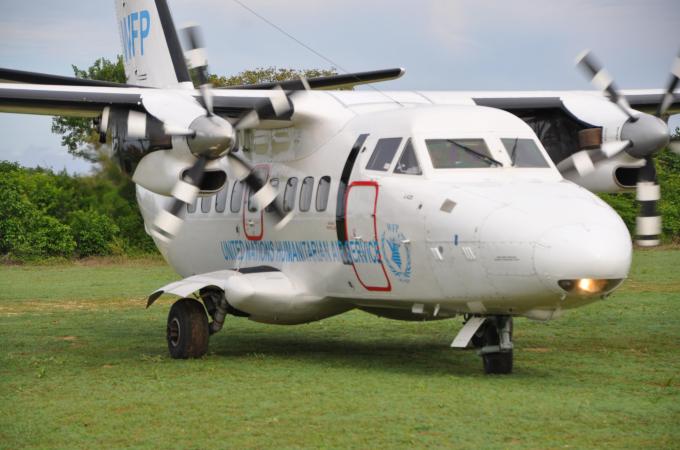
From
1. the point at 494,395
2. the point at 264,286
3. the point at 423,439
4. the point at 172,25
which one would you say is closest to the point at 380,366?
the point at 264,286

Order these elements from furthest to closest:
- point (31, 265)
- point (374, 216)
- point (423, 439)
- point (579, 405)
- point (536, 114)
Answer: point (31, 265), point (536, 114), point (374, 216), point (579, 405), point (423, 439)

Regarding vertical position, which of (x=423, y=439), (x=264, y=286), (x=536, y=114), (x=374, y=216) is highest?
(x=536, y=114)

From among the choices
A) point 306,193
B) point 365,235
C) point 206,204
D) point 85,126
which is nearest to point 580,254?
point 365,235

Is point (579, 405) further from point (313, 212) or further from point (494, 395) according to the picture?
point (313, 212)

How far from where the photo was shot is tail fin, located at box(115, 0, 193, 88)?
1680 centimetres

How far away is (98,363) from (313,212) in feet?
10.6

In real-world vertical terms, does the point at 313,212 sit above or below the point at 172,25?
below

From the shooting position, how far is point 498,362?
1166cm

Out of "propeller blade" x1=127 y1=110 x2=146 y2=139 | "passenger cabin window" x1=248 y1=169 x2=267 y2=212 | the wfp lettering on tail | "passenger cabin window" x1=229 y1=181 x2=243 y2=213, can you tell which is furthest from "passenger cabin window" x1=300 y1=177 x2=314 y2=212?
the wfp lettering on tail

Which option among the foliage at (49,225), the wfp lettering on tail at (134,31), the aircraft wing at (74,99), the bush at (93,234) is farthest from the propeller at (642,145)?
the bush at (93,234)

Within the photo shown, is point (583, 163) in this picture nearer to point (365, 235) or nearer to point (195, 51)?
point (365, 235)

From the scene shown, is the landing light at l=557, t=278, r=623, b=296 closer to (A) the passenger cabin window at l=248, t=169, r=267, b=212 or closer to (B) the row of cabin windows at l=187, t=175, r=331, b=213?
(B) the row of cabin windows at l=187, t=175, r=331, b=213

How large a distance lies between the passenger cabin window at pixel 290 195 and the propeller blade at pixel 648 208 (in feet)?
14.0

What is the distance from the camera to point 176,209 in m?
13.2
